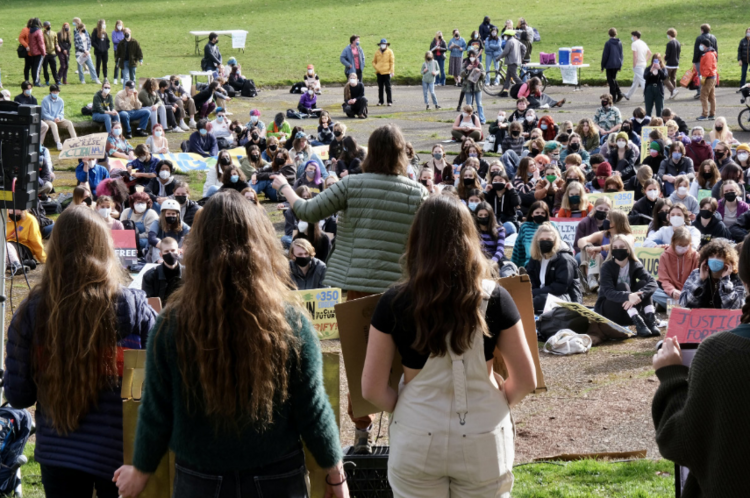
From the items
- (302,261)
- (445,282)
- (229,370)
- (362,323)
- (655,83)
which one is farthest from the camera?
(655,83)

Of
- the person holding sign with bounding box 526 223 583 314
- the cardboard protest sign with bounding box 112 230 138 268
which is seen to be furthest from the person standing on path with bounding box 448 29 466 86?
the person holding sign with bounding box 526 223 583 314

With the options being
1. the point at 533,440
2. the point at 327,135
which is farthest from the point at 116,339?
the point at 327,135

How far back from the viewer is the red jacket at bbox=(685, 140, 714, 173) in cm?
1778

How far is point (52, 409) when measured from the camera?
3.76 m

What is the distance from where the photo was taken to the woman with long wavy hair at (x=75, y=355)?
12.3 ft

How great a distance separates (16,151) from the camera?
19.4ft

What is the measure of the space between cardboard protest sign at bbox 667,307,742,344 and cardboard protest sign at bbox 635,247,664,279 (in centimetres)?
457

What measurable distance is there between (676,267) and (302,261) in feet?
14.7

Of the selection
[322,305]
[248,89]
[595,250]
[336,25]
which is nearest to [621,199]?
[595,250]

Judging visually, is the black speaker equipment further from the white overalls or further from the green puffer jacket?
the white overalls

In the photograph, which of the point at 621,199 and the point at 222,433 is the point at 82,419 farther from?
the point at 621,199

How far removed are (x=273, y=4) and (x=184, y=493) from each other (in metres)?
54.9

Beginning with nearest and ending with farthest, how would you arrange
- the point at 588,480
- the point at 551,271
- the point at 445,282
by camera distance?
the point at 445,282
the point at 588,480
the point at 551,271

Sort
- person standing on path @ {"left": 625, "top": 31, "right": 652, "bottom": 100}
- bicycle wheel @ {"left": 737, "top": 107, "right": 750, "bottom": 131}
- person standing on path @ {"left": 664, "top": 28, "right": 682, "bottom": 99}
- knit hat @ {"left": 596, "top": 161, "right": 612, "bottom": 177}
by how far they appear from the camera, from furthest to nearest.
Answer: person standing on path @ {"left": 625, "top": 31, "right": 652, "bottom": 100}
person standing on path @ {"left": 664, "top": 28, "right": 682, "bottom": 99}
bicycle wheel @ {"left": 737, "top": 107, "right": 750, "bottom": 131}
knit hat @ {"left": 596, "top": 161, "right": 612, "bottom": 177}
